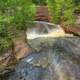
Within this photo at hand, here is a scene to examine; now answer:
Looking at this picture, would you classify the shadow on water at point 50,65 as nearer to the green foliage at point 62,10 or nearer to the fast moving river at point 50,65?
the fast moving river at point 50,65

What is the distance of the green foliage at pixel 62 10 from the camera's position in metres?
10.7

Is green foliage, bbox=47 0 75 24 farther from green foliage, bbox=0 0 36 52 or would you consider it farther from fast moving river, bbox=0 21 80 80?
green foliage, bbox=0 0 36 52

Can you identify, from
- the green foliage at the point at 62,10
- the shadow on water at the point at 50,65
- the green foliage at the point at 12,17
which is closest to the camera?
the shadow on water at the point at 50,65

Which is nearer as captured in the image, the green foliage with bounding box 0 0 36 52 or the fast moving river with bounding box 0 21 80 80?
the fast moving river with bounding box 0 21 80 80

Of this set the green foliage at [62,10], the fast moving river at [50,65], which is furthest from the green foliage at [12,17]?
the green foliage at [62,10]

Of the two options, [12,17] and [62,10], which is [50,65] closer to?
[12,17]

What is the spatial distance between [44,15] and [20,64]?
5.34 m

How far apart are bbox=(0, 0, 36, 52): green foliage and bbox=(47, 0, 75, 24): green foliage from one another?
2685mm

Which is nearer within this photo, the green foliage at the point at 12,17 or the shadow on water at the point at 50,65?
the shadow on water at the point at 50,65

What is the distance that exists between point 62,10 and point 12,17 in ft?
12.3

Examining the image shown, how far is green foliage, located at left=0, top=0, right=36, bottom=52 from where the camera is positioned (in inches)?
289

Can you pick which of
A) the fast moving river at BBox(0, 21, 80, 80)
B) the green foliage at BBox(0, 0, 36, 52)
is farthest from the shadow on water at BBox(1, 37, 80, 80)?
the green foliage at BBox(0, 0, 36, 52)

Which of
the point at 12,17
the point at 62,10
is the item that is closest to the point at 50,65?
the point at 12,17

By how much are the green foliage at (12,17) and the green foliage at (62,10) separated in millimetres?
2685
